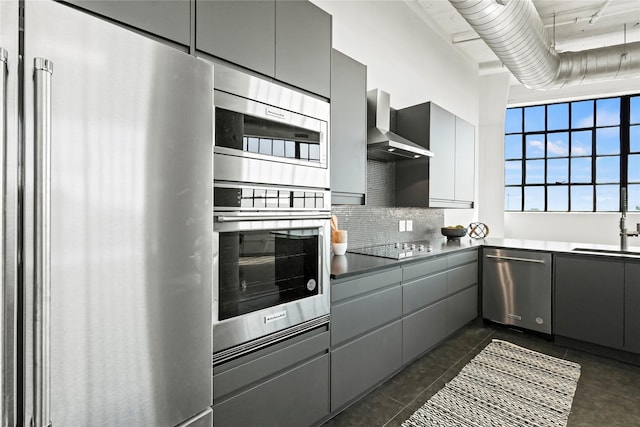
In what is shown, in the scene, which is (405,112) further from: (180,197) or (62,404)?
(62,404)

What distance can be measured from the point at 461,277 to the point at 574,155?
4636 millimetres

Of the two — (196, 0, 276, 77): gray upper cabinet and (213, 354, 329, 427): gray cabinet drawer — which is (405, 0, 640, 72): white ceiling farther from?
(213, 354, 329, 427): gray cabinet drawer

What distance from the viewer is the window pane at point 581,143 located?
A: 6.14m

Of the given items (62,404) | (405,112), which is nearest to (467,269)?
(405,112)

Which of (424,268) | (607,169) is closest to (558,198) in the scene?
(607,169)

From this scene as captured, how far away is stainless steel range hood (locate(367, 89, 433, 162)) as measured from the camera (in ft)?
8.97

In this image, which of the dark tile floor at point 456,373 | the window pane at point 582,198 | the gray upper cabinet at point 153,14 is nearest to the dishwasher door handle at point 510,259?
the dark tile floor at point 456,373

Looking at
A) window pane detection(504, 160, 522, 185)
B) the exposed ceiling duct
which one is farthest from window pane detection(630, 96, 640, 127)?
the exposed ceiling duct

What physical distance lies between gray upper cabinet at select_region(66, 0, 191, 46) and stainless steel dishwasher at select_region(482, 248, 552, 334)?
3571 millimetres

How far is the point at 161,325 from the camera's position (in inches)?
45.4

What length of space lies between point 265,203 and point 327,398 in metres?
1.18

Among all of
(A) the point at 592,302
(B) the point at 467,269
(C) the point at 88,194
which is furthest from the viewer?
(B) the point at 467,269

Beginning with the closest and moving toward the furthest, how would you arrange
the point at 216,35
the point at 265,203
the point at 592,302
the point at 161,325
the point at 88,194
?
the point at 88,194, the point at 161,325, the point at 216,35, the point at 265,203, the point at 592,302

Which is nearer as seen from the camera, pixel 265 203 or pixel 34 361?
pixel 34 361
